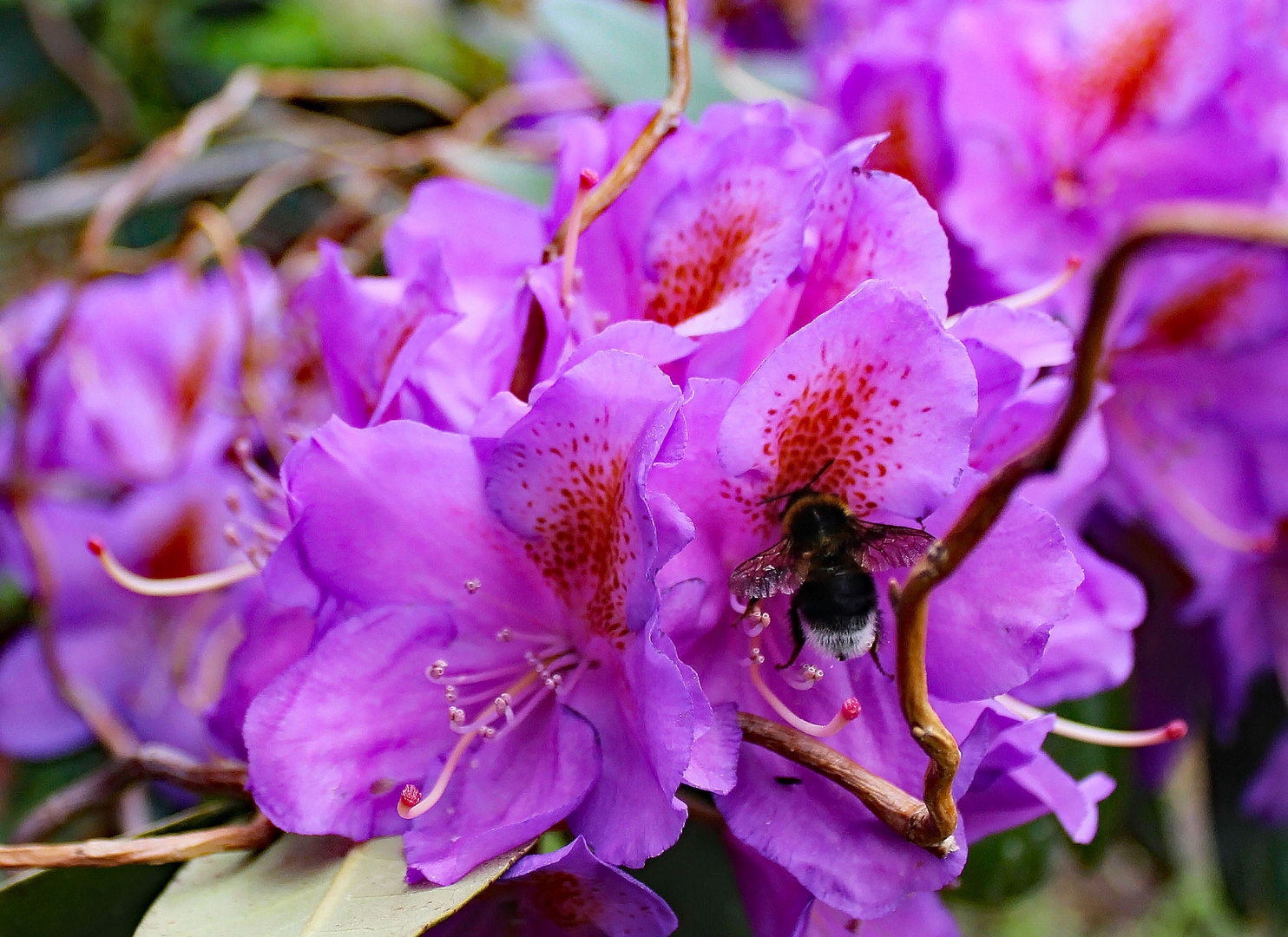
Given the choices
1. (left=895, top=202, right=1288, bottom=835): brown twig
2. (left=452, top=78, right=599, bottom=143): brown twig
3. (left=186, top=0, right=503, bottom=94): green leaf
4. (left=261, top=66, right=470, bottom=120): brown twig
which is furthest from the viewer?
(left=186, top=0, right=503, bottom=94): green leaf

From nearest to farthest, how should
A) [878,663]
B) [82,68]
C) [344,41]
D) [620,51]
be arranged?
[878,663] → [620,51] → [82,68] → [344,41]

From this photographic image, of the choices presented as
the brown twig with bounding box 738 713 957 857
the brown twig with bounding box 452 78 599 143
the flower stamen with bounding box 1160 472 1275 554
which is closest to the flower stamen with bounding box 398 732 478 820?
the brown twig with bounding box 738 713 957 857

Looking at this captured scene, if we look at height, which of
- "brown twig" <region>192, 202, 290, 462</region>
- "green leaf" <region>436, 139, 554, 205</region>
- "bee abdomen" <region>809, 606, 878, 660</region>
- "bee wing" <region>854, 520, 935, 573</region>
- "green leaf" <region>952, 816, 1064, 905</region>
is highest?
"bee wing" <region>854, 520, 935, 573</region>

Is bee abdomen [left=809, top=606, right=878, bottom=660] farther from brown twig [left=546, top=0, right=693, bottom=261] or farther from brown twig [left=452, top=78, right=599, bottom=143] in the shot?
brown twig [left=452, top=78, right=599, bottom=143]

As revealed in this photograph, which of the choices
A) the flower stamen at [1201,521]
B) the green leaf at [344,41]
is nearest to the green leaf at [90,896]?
the flower stamen at [1201,521]

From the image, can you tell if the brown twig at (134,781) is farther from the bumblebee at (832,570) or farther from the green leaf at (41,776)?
the green leaf at (41,776)

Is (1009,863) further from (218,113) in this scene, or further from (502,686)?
(218,113)

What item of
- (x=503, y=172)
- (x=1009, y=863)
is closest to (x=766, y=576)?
(x=1009, y=863)
